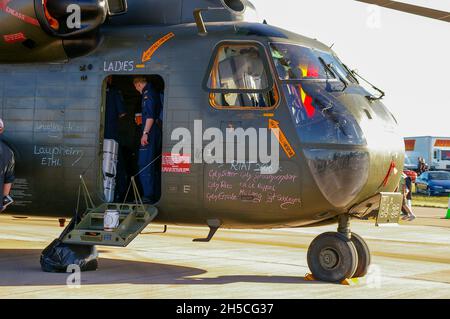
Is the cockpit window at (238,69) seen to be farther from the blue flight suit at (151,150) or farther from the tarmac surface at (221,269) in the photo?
the tarmac surface at (221,269)

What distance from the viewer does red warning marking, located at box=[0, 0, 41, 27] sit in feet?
33.6

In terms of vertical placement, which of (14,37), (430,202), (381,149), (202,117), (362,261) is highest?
(14,37)

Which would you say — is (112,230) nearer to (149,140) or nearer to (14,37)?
(149,140)

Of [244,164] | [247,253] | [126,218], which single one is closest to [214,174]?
[244,164]

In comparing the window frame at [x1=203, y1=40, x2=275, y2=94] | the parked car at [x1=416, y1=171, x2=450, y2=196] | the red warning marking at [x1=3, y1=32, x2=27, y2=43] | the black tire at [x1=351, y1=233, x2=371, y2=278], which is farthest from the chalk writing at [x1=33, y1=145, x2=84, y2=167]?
the parked car at [x1=416, y1=171, x2=450, y2=196]

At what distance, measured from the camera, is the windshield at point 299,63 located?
991 centimetres

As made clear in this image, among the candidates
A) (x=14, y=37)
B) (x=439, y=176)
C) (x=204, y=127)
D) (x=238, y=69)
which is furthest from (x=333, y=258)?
(x=439, y=176)

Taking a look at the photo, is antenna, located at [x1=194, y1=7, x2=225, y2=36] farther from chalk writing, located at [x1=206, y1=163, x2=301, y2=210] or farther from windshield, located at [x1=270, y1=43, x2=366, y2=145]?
chalk writing, located at [x1=206, y1=163, x2=301, y2=210]

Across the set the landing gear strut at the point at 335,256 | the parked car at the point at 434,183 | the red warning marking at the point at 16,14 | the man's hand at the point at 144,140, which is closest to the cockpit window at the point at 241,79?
the man's hand at the point at 144,140

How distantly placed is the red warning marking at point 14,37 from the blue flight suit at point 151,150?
1.78m

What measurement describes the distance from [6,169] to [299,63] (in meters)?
4.04

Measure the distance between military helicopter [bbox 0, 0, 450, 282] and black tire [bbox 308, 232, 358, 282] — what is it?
0.01 meters

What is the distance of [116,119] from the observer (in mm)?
10938

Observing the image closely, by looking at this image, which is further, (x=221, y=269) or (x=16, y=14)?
(x=221, y=269)
